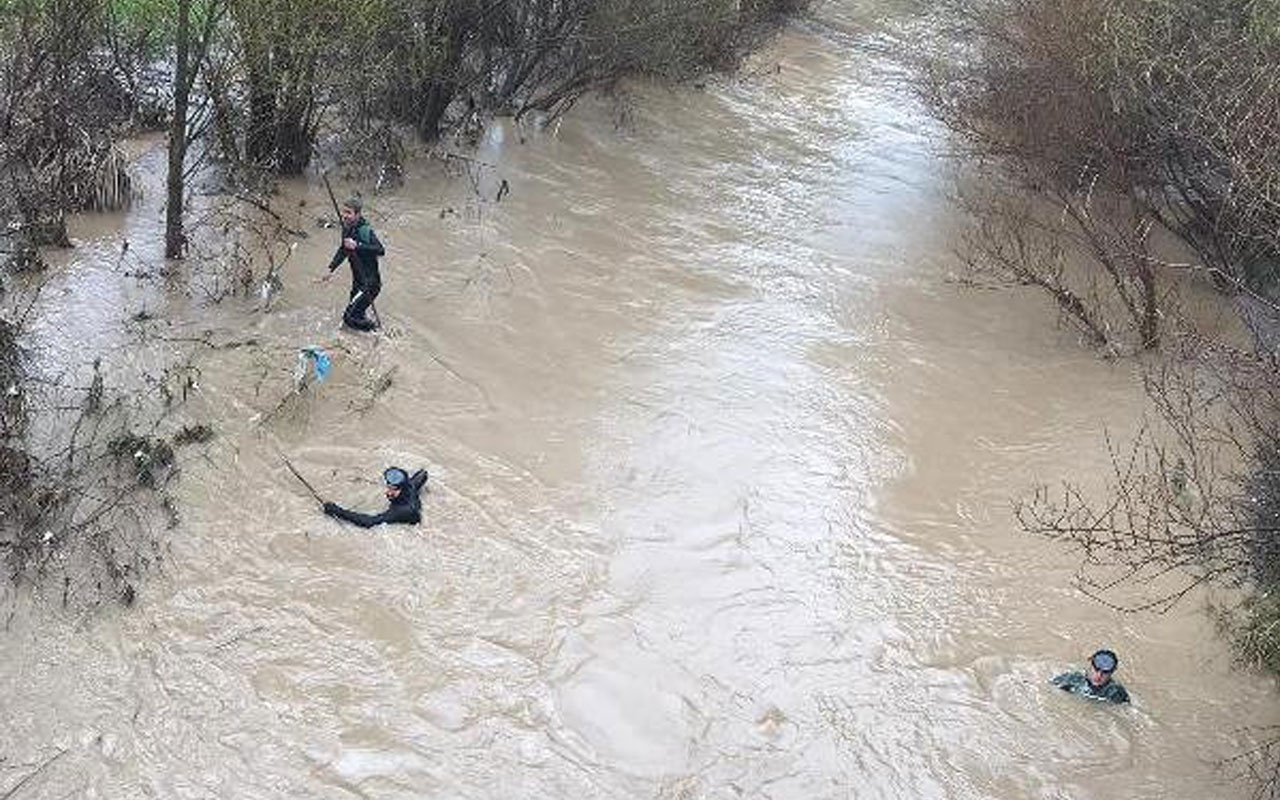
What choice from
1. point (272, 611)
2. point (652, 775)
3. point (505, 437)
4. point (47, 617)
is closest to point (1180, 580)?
point (652, 775)

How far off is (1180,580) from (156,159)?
11.6m

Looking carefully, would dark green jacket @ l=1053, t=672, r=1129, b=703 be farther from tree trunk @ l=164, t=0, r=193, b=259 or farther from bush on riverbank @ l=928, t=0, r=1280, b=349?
tree trunk @ l=164, t=0, r=193, b=259

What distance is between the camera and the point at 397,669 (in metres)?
8.66

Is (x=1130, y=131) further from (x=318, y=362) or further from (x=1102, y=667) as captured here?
(x=318, y=362)

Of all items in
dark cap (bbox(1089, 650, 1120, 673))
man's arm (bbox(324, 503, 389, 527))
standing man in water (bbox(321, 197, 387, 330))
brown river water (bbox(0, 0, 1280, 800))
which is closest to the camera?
brown river water (bbox(0, 0, 1280, 800))

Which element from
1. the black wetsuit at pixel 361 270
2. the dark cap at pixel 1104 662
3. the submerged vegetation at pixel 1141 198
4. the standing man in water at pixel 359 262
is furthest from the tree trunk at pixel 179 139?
the dark cap at pixel 1104 662

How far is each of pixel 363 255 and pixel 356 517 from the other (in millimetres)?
2925

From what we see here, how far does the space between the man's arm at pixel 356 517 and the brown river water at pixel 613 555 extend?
128 millimetres

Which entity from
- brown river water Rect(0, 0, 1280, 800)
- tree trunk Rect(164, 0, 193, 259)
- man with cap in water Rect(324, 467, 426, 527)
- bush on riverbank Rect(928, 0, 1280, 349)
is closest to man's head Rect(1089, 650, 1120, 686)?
brown river water Rect(0, 0, 1280, 800)

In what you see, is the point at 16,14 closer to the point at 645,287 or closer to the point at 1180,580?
the point at 645,287

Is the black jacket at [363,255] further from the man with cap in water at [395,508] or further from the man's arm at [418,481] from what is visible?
the man with cap in water at [395,508]

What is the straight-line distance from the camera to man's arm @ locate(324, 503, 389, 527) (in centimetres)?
959

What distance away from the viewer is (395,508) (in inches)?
383

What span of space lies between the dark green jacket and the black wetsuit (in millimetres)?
6725
